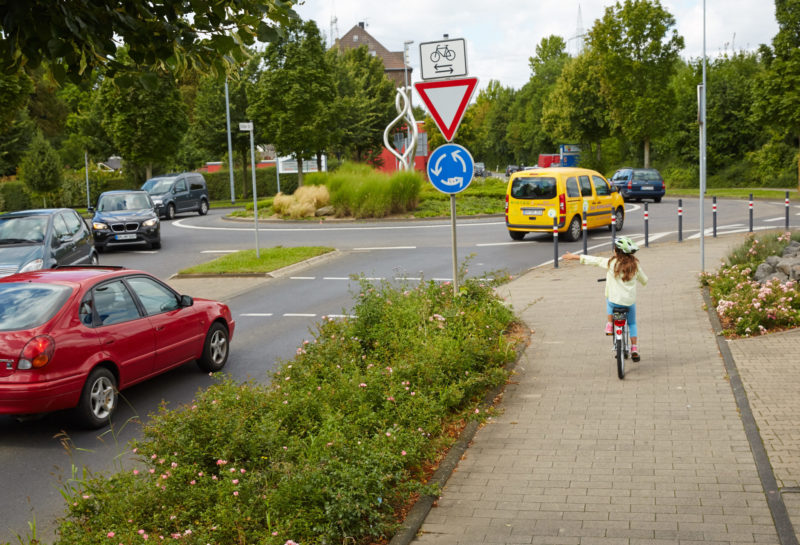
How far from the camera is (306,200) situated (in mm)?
32906

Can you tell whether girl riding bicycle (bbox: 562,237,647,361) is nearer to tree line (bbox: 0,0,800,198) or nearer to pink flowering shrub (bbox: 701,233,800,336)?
pink flowering shrub (bbox: 701,233,800,336)

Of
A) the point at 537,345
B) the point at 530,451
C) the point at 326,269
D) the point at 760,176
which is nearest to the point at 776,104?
the point at 760,176

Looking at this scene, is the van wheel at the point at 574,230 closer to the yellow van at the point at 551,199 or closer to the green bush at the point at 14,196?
the yellow van at the point at 551,199

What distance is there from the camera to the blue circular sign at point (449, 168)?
9.35 meters

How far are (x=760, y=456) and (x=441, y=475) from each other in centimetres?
226

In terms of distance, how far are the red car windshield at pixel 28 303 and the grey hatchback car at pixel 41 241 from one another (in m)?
6.28

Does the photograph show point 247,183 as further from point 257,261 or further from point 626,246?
point 626,246

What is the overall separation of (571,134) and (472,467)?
6205 cm

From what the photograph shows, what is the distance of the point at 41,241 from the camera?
584 inches

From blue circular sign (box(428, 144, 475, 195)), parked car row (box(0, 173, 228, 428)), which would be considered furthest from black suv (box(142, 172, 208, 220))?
blue circular sign (box(428, 144, 475, 195))

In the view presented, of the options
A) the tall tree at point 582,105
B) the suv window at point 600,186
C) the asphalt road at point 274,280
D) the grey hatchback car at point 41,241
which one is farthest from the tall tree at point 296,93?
the grey hatchback car at point 41,241

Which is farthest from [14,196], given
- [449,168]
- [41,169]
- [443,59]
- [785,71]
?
[449,168]

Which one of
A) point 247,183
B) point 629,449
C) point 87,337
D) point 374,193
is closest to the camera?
point 629,449

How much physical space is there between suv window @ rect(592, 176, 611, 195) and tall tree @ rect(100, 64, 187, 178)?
2911cm
